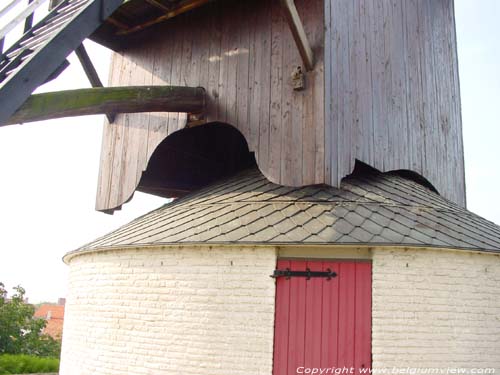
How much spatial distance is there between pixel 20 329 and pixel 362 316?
21.4m

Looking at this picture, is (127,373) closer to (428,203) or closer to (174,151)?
(428,203)

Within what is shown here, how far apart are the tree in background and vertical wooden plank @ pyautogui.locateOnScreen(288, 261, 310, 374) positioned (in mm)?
19939

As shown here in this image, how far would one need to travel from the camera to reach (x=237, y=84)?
29.8 ft

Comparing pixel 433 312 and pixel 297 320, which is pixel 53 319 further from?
pixel 433 312

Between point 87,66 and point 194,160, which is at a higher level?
point 87,66

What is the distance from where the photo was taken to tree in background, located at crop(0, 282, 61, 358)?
23.5 m

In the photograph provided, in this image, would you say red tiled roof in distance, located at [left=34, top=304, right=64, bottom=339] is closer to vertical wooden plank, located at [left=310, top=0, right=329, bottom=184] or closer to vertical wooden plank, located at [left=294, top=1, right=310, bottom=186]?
vertical wooden plank, located at [left=294, top=1, right=310, bottom=186]

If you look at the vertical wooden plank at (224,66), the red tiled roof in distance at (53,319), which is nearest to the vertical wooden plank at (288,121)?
the vertical wooden plank at (224,66)

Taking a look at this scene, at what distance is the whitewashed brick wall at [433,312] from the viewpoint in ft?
22.1

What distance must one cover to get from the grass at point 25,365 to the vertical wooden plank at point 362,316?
11083 mm

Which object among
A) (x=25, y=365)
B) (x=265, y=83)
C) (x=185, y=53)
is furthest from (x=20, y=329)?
(x=265, y=83)

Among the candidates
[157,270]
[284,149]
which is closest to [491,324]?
[284,149]

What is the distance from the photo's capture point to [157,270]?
25.3ft

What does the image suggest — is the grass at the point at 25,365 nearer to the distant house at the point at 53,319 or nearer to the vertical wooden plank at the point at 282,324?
the vertical wooden plank at the point at 282,324
